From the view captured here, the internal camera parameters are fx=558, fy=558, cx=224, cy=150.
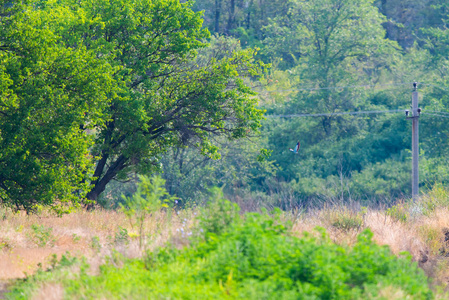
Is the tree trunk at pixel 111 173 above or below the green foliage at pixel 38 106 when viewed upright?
below

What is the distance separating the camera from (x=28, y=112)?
12508 mm

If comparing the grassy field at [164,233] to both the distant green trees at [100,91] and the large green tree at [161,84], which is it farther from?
the large green tree at [161,84]

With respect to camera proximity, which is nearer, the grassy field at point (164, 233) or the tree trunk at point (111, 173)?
the grassy field at point (164, 233)

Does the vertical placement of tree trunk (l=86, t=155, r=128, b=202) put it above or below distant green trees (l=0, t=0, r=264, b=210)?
below

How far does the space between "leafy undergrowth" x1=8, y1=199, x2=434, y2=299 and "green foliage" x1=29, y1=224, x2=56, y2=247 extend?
159 inches

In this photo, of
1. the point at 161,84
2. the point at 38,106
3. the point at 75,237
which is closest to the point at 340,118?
the point at 161,84

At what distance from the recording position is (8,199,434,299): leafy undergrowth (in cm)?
557

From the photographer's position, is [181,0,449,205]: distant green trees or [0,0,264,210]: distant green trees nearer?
[0,0,264,210]: distant green trees

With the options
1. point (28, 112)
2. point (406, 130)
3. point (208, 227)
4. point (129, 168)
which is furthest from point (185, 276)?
point (406, 130)

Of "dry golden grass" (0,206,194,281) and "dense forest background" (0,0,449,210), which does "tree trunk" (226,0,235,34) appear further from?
"dry golden grass" (0,206,194,281)

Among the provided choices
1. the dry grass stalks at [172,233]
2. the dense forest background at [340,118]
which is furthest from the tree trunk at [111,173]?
the dense forest background at [340,118]

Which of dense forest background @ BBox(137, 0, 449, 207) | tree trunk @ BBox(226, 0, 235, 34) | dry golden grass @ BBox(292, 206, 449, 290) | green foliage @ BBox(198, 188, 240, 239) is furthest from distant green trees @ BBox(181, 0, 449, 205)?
green foliage @ BBox(198, 188, 240, 239)

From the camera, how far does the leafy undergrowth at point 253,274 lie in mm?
5574

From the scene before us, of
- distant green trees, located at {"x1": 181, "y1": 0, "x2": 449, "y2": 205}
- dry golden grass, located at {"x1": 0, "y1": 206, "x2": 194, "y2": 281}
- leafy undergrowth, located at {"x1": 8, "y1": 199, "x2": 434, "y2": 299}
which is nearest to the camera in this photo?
leafy undergrowth, located at {"x1": 8, "y1": 199, "x2": 434, "y2": 299}
